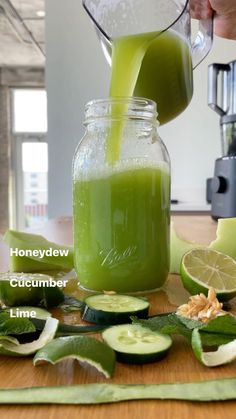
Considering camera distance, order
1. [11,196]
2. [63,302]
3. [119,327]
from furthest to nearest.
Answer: [11,196]
[63,302]
[119,327]

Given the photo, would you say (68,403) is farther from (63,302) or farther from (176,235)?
(176,235)

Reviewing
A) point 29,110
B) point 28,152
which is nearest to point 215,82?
point 29,110

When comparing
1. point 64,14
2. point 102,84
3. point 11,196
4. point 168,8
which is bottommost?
point 11,196

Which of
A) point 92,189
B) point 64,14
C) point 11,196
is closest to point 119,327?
point 92,189

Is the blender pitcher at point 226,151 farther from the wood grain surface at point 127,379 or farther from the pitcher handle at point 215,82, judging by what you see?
the wood grain surface at point 127,379

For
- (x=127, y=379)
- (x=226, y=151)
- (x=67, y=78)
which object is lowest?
(x=127, y=379)

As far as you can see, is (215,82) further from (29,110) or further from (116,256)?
(29,110)

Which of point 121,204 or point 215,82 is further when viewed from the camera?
point 215,82
